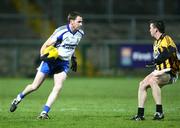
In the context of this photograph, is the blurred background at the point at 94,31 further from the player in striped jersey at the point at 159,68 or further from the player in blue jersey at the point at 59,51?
the player in striped jersey at the point at 159,68

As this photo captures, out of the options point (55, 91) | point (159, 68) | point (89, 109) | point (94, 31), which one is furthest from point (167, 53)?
point (94, 31)

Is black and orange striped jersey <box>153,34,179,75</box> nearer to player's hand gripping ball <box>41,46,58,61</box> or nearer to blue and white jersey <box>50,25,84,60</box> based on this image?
blue and white jersey <box>50,25,84,60</box>

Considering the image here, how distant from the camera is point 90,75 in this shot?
3672cm

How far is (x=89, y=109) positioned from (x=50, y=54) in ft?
10.3

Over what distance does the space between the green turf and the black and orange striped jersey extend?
1101 millimetres

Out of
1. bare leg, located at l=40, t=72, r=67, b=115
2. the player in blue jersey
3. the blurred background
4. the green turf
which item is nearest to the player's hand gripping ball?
the player in blue jersey

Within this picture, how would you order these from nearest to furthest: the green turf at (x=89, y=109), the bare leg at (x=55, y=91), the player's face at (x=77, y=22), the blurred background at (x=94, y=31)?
the green turf at (x=89, y=109) < the bare leg at (x=55, y=91) < the player's face at (x=77, y=22) < the blurred background at (x=94, y=31)

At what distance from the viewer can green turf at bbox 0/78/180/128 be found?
519 inches

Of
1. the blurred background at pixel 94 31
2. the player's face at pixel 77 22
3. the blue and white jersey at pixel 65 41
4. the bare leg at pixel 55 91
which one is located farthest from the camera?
the blurred background at pixel 94 31

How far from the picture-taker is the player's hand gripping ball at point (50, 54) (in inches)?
565

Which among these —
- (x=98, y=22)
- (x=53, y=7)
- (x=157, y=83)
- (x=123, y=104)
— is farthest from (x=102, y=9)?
(x=157, y=83)

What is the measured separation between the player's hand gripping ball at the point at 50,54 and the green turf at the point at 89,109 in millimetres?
1259

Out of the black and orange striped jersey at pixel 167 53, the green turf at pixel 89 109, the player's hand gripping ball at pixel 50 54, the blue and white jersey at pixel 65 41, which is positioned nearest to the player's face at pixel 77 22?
the blue and white jersey at pixel 65 41

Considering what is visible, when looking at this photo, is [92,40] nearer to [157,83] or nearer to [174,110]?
→ [174,110]
